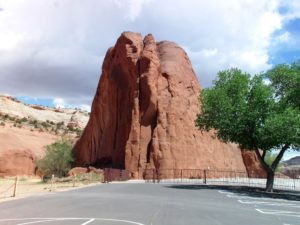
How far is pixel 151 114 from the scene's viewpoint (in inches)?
2036

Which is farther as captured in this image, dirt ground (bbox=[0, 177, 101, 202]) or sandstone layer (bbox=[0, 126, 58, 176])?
sandstone layer (bbox=[0, 126, 58, 176])

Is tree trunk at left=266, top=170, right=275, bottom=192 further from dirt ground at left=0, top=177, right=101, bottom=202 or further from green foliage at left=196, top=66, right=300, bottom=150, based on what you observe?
dirt ground at left=0, top=177, right=101, bottom=202

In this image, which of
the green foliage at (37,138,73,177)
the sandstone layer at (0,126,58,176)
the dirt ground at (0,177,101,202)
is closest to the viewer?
the dirt ground at (0,177,101,202)

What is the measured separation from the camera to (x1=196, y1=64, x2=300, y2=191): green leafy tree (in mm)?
32731

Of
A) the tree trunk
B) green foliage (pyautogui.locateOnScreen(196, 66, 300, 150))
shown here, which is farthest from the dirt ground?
the tree trunk

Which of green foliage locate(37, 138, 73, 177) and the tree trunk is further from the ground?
green foliage locate(37, 138, 73, 177)

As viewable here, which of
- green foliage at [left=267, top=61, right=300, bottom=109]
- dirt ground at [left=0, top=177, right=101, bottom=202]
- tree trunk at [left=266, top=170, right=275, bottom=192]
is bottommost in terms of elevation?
dirt ground at [left=0, top=177, right=101, bottom=202]

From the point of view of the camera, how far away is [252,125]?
33.5 meters

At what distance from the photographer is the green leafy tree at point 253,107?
32731 millimetres

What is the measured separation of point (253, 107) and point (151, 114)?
1999 centimetres

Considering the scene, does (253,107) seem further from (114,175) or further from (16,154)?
(16,154)

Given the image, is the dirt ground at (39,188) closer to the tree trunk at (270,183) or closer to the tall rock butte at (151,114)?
the tall rock butte at (151,114)

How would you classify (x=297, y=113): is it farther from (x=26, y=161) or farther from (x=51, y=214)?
(x=26, y=161)

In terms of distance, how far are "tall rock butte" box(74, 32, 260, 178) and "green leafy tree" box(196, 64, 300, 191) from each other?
1480 centimetres
